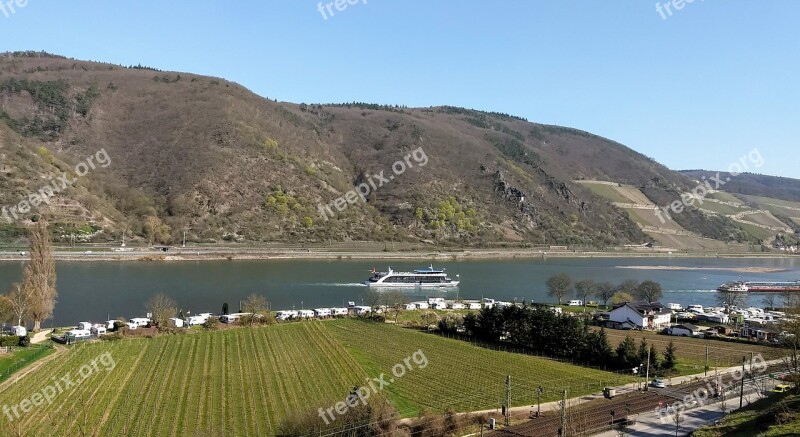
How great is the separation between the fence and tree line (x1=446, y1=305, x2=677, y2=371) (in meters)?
19.0

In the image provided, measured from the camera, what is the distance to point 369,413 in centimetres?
1444

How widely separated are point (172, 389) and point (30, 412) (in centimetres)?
395

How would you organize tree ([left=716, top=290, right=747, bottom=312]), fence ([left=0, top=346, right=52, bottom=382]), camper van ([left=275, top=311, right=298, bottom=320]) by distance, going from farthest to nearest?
tree ([left=716, top=290, right=747, bottom=312])
camper van ([left=275, top=311, right=298, bottom=320])
fence ([left=0, top=346, right=52, bottom=382])

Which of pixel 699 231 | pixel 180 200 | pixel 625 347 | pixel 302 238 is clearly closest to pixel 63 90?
pixel 180 200

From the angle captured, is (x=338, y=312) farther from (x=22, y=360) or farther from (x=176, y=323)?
(x=22, y=360)

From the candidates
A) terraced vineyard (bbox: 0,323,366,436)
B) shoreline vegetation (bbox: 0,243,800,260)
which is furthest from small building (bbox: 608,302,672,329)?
shoreline vegetation (bbox: 0,243,800,260)

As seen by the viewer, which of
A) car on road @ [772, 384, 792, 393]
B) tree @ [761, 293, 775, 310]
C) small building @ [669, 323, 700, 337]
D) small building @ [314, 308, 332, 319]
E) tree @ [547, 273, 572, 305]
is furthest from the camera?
tree @ [761, 293, 775, 310]

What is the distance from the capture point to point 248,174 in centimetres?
9712

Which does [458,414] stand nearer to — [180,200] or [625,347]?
[625,347]

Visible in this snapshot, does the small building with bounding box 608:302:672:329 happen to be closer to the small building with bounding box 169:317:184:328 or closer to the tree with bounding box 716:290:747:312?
the tree with bounding box 716:290:747:312

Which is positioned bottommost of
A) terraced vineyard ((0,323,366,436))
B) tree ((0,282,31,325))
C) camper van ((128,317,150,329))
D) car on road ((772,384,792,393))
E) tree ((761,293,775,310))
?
tree ((761,293,775,310))

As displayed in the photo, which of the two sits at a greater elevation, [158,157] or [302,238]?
[158,157]

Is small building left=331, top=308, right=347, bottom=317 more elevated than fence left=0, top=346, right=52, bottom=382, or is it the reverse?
fence left=0, top=346, right=52, bottom=382

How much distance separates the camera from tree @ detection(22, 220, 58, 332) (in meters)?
27.1
